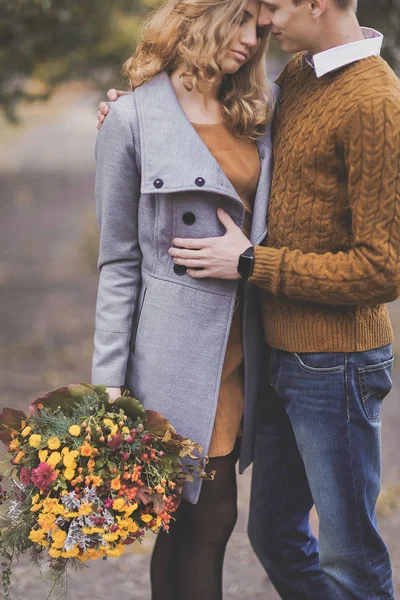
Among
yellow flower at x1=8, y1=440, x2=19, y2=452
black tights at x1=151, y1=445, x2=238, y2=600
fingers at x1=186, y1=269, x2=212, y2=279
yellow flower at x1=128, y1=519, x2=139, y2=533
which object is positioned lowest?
black tights at x1=151, y1=445, x2=238, y2=600

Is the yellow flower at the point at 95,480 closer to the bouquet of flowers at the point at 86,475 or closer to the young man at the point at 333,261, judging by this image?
the bouquet of flowers at the point at 86,475

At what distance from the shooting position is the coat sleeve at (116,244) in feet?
7.72

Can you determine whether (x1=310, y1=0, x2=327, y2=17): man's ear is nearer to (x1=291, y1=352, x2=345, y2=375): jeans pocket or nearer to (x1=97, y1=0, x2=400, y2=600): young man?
(x1=97, y1=0, x2=400, y2=600): young man

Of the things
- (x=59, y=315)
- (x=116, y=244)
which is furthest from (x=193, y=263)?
(x=59, y=315)

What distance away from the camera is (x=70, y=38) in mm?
5066

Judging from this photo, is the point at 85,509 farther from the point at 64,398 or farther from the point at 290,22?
the point at 290,22

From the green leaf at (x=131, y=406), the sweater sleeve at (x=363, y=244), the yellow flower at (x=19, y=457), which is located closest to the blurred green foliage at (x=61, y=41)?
the sweater sleeve at (x=363, y=244)

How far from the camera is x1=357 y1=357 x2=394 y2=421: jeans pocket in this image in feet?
7.75

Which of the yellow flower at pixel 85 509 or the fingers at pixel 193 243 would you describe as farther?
the fingers at pixel 193 243

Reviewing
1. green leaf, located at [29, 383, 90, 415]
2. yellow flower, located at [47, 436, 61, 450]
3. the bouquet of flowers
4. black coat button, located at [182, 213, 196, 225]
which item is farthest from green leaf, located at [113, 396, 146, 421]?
black coat button, located at [182, 213, 196, 225]

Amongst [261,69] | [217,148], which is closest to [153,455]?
[217,148]

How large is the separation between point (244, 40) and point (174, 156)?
396mm

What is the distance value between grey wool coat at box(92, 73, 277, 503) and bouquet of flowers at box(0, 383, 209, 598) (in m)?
0.17

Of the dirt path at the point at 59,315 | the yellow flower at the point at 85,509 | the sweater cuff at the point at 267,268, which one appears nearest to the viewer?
the yellow flower at the point at 85,509
